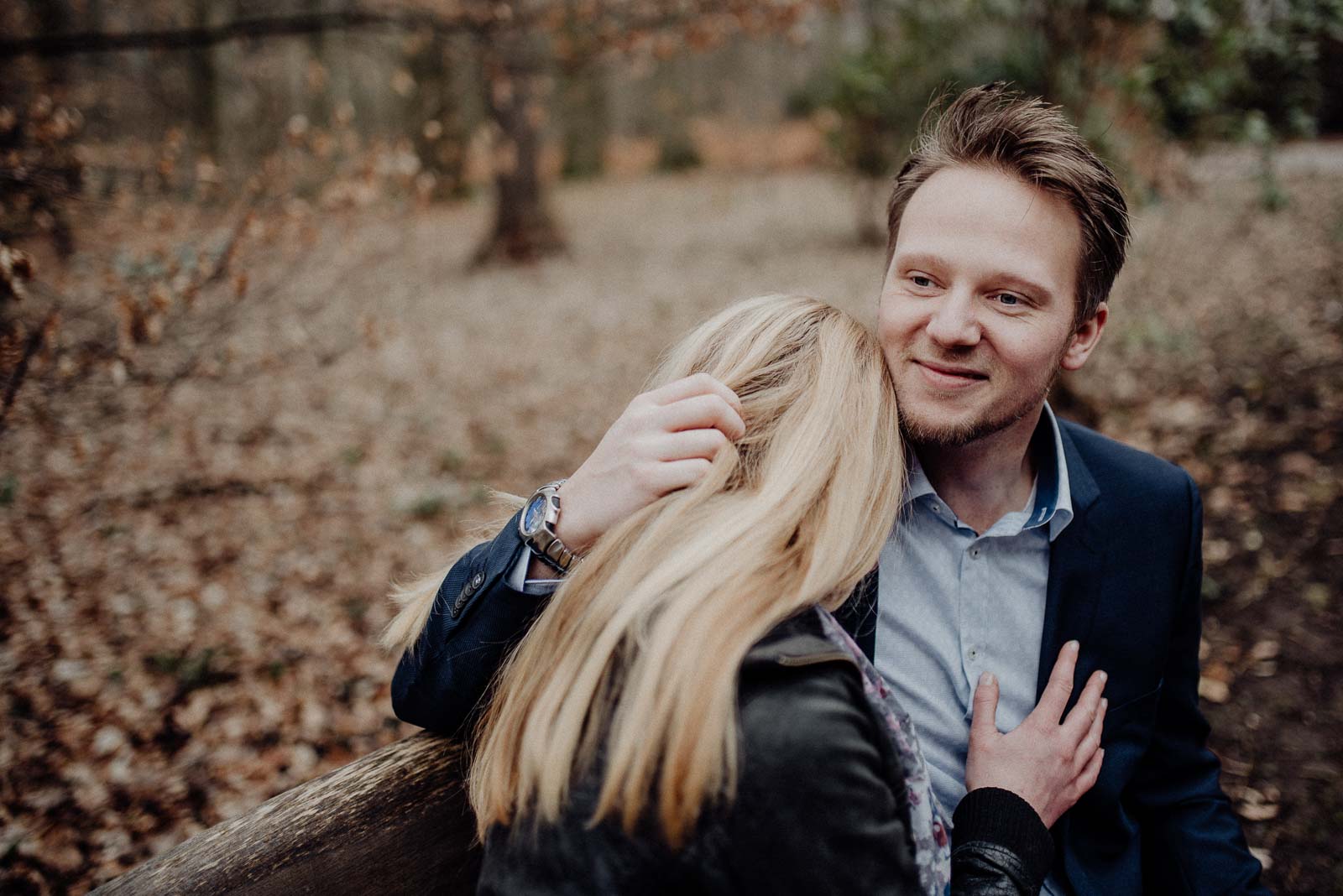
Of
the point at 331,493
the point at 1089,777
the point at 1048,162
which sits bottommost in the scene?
the point at 331,493

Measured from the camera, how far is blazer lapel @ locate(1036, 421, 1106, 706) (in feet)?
5.99

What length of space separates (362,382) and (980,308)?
6.44 m

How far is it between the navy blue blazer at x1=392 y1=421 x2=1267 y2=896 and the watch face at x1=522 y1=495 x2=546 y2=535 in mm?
455

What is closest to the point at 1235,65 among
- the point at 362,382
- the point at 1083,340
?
the point at 1083,340

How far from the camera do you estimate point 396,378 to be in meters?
7.30

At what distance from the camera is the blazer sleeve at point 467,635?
1460 millimetres

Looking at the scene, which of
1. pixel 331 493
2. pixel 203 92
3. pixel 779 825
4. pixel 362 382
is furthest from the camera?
pixel 203 92

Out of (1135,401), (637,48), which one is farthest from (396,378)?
(1135,401)

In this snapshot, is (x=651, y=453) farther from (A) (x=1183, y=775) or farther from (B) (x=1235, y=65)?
(B) (x=1235, y=65)

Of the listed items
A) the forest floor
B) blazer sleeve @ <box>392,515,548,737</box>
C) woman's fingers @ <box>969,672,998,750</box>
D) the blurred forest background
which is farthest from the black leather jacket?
the forest floor

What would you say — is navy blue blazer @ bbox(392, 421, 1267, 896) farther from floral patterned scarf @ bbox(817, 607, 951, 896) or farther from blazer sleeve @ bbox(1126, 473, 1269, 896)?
floral patterned scarf @ bbox(817, 607, 951, 896)

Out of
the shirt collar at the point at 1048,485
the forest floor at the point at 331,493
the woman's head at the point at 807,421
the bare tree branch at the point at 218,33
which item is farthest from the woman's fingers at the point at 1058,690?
the bare tree branch at the point at 218,33

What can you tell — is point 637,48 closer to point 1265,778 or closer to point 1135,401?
point 1135,401

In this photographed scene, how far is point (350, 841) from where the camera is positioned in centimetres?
151
